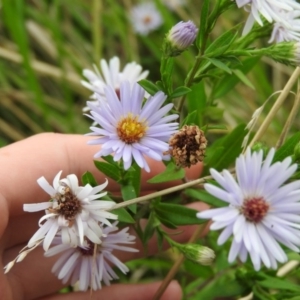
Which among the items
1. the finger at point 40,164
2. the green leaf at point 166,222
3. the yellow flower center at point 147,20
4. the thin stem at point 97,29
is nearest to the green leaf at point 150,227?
the green leaf at point 166,222

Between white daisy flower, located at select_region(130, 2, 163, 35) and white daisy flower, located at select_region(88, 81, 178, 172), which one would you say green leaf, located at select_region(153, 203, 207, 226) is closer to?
white daisy flower, located at select_region(88, 81, 178, 172)

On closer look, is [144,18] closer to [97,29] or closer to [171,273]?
[97,29]

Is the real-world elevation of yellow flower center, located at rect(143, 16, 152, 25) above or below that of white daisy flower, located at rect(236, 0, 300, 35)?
above

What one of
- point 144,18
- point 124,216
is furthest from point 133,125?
point 144,18

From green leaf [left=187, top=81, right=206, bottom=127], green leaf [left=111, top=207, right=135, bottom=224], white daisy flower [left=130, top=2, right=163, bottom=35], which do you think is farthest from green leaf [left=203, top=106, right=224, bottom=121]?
white daisy flower [left=130, top=2, right=163, bottom=35]

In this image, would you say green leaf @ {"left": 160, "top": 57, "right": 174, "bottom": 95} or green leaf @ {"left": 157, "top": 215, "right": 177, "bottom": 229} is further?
green leaf @ {"left": 157, "top": 215, "right": 177, "bottom": 229}

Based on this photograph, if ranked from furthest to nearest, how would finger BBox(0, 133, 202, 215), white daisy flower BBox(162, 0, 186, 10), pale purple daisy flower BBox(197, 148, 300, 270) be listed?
white daisy flower BBox(162, 0, 186, 10) → finger BBox(0, 133, 202, 215) → pale purple daisy flower BBox(197, 148, 300, 270)

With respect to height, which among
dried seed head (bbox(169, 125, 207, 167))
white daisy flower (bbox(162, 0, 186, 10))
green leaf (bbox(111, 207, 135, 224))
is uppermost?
white daisy flower (bbox(162, 0, 186, 10))

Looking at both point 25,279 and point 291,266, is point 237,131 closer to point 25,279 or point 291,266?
point 291,266
